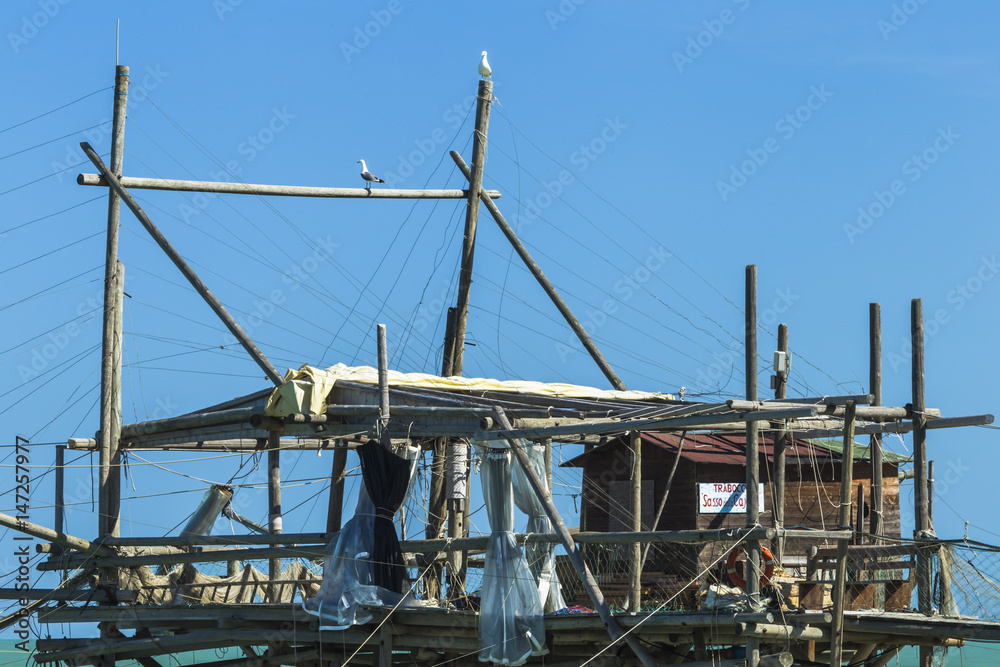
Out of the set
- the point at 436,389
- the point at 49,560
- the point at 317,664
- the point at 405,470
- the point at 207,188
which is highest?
the point at 207,188

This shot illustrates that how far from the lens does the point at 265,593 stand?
20938 mm

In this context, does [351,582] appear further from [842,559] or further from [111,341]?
[111,341]

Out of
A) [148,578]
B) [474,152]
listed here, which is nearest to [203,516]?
[148,578]

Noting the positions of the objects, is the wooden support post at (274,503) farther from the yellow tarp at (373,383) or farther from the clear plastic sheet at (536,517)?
the clear plastic sheet at (536,517)

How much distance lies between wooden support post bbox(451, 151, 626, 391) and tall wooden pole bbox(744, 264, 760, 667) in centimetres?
749

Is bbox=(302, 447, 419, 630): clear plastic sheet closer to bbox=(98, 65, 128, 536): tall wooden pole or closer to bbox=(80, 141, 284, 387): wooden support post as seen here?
bbox=(80, 141, 284, 387): wooden support post

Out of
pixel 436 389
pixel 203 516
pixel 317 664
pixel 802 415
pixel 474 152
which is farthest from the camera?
pixel 474 152

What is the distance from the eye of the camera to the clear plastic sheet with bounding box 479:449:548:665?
15.3 m

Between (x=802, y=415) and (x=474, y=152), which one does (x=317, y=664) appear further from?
(x=474, y=152)

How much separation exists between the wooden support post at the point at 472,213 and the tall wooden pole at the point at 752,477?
8.20m

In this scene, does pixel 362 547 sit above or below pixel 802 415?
below

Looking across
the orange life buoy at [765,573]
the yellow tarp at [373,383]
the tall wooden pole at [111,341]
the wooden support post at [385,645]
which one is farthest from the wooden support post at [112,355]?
the orange life buoy at [765,573]

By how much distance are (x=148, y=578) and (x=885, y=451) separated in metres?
12.3

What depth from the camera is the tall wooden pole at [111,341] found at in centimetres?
2061
